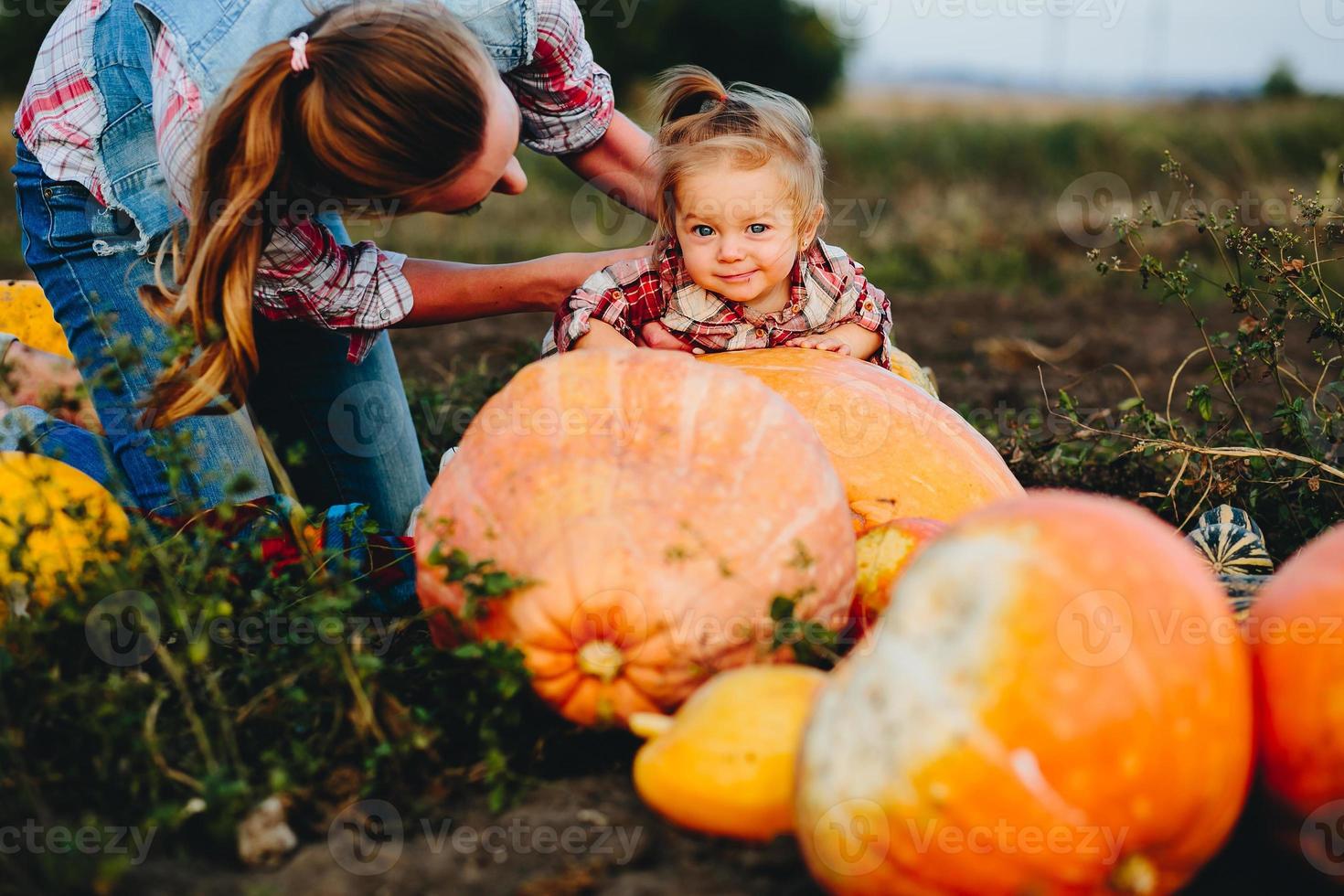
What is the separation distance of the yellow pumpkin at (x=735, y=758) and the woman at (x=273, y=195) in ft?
3.13

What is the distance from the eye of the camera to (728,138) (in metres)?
3.53

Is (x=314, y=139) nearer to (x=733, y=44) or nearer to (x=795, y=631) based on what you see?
(x=795, y=631)

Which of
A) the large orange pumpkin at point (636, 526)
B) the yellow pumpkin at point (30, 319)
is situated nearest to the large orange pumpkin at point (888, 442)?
the large orange pumpkin at point (636, 526)

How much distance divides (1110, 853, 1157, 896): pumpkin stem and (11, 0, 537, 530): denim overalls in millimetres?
2164

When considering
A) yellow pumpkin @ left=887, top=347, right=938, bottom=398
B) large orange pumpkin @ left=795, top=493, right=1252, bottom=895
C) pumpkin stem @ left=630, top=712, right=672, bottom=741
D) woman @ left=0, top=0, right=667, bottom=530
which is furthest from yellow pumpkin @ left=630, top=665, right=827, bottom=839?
yellow pumpkin @ left=887, top=347, right=938, bottom=398

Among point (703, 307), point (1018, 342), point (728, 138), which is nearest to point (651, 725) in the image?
point (703, 307)

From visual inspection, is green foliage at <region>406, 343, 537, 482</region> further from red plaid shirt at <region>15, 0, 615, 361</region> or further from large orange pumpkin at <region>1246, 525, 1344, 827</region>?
large orange pumpkin at <region>1246, 525, 1344, 827</region>

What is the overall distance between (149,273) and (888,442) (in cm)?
218

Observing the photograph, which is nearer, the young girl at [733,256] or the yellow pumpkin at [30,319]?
the young girl at [733,256]

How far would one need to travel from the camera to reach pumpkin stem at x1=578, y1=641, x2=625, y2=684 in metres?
2.12

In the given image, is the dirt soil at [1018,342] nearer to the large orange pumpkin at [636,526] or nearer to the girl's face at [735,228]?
the girl's face at [735,228]

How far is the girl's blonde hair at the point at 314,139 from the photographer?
8.66 ft

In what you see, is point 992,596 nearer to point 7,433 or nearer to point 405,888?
point 405,888

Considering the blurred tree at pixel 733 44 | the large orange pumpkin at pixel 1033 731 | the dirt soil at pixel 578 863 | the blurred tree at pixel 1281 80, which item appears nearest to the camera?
the large orange pumpkin at pixel 1033 731
